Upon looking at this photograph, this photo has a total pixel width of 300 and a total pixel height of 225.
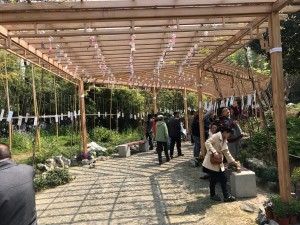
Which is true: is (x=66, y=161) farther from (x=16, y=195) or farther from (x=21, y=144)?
(x=16, y=195)

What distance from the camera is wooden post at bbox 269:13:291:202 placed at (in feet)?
14.9

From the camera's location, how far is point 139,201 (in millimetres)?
6055

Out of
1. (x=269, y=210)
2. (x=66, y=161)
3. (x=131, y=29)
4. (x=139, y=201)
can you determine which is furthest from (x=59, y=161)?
(x=269, y=210)

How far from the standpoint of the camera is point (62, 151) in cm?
1151

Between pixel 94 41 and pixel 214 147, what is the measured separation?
2.84 m

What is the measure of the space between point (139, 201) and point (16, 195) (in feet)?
12.5

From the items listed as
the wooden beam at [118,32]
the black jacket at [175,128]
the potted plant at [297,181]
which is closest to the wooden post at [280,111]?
the wooden beam at [118,32]

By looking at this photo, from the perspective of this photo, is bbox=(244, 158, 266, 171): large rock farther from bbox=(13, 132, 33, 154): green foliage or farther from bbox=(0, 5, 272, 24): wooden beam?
bbox=(13, 132, 33, 154): green foliage

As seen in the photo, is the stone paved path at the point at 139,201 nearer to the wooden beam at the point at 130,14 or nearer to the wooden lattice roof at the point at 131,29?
the wooden lattice roof at the point at 131,29

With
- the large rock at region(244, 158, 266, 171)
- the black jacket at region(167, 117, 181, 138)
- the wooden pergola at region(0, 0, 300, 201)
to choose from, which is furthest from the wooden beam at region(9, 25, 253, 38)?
the black jacket at region(167, 117, 181, 138)

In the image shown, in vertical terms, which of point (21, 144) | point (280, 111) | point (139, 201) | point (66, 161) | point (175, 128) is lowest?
point (139, 201)

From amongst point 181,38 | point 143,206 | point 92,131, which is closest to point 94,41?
point 181,38

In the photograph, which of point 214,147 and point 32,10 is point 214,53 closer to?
point 214,147

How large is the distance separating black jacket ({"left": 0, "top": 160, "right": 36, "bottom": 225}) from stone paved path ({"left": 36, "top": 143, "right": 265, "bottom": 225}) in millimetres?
2573
